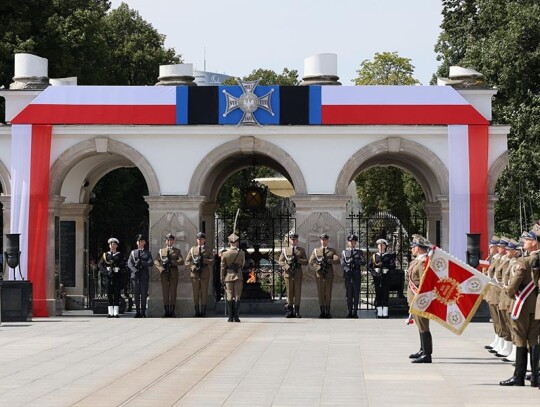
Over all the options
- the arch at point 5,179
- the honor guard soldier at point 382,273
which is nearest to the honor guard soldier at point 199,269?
the honor guard soldier at point 382,273

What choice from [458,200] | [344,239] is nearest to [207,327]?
[344,239]

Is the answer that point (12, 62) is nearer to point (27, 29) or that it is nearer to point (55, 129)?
point (27, 29)

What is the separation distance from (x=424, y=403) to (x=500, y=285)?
3.97 m

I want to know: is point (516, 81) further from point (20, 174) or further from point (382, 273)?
point (20, 174)

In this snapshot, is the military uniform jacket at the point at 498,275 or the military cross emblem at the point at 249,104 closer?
the military uniform jacket at the point at 498,275

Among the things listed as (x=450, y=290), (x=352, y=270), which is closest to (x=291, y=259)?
(x=352, y=270)

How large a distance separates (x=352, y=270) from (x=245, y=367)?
1134cm

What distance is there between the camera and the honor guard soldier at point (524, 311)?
16469 mm

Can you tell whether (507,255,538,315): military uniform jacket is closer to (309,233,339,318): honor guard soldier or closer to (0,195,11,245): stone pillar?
(309,233,339,318): honor guard soldier

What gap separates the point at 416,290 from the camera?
19.2 m

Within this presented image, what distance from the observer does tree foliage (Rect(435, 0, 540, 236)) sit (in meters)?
42.4

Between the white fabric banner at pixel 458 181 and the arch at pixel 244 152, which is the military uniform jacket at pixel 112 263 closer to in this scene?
the arch at pixel 244 152

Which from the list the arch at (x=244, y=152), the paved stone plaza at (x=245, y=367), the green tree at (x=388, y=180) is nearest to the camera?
the paved stone plaza at (x=245, y=367)

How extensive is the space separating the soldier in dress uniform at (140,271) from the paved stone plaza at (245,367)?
8.93 ft
